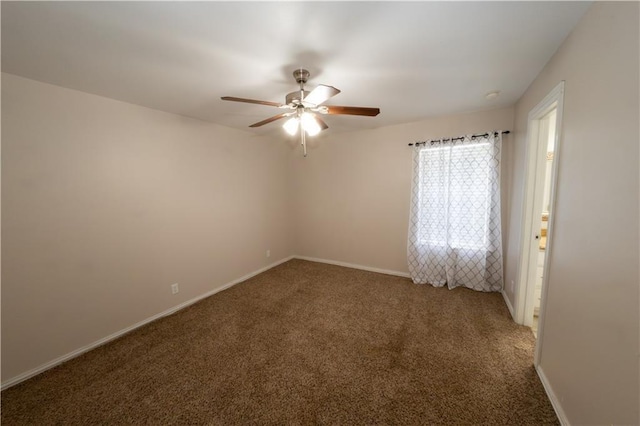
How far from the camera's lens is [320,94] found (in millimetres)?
1519

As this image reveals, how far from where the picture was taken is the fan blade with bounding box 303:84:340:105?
144cm

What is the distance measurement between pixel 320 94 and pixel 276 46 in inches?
16.0

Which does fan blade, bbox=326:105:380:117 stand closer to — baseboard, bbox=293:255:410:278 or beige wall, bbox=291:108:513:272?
beige wall, bbox=291:108:513:272

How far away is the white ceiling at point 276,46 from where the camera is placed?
1.19 m

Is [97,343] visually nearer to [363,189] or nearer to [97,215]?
[97,215]

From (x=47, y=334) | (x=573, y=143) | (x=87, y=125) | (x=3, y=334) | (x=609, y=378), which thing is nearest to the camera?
(x=609, y=378)

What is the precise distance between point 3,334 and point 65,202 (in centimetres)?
105

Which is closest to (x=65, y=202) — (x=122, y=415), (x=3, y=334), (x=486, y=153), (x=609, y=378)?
(x=3, y=334)

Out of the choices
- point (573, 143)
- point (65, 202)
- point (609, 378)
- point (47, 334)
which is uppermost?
point (573, 143)

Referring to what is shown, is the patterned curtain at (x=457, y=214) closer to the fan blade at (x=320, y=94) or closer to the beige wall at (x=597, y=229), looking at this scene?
the beige wall at (x=597, y=229)

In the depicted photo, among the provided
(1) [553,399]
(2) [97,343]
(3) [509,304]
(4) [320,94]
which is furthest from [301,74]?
(3) [509,304]

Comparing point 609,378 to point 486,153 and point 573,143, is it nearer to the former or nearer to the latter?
point 573,143

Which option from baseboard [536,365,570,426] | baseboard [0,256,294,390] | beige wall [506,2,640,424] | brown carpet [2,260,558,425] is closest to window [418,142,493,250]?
brown carpet [2,260,558,425]

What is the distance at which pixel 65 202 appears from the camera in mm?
1968
